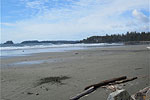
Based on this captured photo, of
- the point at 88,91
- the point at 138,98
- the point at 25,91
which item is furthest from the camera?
the point at 25,91

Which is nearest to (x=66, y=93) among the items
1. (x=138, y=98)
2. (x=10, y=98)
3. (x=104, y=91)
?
(x=104, y=91)

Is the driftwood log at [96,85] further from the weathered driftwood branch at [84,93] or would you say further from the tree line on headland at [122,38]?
the tree line on headland at [122,38]

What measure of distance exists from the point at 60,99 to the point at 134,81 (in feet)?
10.2

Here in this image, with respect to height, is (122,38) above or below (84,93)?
above

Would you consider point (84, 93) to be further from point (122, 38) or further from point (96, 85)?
point (122, 38)

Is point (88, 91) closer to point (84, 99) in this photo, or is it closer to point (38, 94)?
point (84, 99)

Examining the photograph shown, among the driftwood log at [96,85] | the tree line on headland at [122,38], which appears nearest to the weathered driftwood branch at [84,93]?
the driftwood log at [96,85]

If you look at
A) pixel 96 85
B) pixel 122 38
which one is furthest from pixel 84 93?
pixel 122 38

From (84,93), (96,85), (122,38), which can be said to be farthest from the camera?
(122,38)

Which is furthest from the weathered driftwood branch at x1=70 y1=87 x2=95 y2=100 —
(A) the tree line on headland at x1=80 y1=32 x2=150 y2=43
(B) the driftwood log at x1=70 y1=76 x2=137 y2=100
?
(A) the tree line on headland at x1=80 y1=32 x2=150 y2=43

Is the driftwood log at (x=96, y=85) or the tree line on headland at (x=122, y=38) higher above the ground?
the tree line on headland at (x=122, y=38)

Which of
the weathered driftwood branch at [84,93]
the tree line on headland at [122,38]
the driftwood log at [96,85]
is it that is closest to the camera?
the weathered driftwood branch at [84,93]

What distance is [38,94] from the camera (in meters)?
5.16

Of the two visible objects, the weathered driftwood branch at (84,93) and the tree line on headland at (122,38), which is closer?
the weathered driftwood branch at (84,93)
